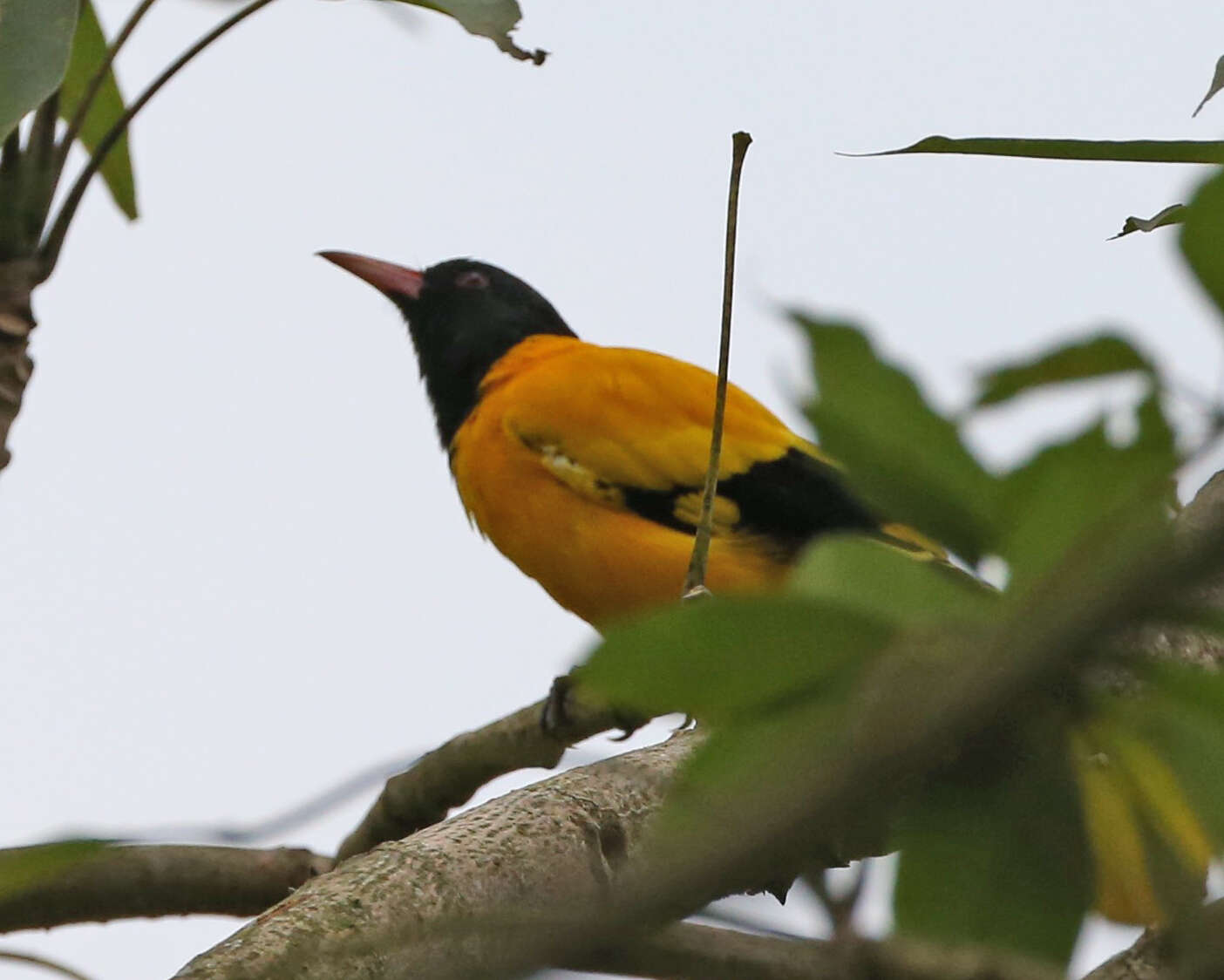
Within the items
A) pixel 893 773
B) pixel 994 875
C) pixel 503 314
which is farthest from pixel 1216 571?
pixel 503 314

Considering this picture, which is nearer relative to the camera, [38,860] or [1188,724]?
[1188,724]

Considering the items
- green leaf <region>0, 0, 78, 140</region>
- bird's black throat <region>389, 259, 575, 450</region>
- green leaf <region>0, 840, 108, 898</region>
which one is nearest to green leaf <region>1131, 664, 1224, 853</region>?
green leaf <region>0, 840, 108, 898</region>

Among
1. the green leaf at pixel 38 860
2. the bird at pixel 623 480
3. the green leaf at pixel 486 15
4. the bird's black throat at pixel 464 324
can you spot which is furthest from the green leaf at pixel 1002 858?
the bird's black throat at pixel 464 324

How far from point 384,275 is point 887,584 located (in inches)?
199

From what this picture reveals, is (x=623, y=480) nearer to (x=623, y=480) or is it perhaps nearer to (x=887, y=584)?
(x=623, y=480)

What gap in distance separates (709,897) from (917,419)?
0.88ft

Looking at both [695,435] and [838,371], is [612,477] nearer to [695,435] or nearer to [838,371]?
[695,435]

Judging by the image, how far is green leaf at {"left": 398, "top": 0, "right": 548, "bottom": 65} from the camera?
2098 mm

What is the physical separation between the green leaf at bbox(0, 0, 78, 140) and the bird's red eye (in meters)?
3.50

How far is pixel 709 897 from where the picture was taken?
18.7 inches

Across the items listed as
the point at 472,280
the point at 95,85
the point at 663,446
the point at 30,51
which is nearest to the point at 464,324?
the point at 472,280

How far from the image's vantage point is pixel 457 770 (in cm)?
298

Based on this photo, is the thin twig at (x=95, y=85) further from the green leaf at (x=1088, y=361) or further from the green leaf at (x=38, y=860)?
the green leaf at (x=1088, y=361)

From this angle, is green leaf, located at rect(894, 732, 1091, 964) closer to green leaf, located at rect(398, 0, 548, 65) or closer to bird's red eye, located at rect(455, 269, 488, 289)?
green leaf, located at rect(398, 0, 548, 65)
